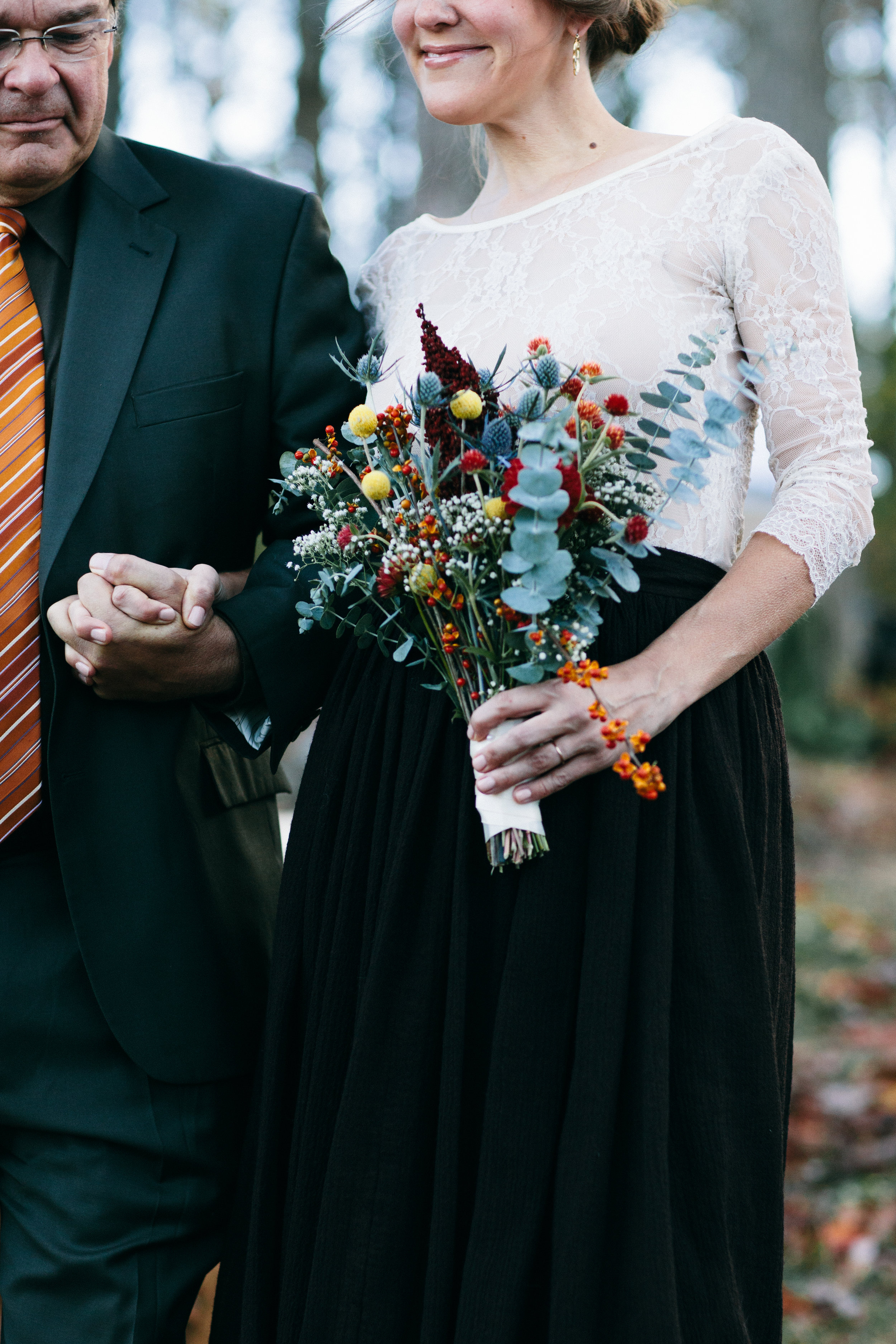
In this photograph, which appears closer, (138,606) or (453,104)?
(138,606)

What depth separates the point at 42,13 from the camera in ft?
5.60

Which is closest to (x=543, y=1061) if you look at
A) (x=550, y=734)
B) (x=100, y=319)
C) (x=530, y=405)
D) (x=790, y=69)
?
(x=550, y=734)

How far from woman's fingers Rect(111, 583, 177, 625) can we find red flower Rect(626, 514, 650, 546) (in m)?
0.66

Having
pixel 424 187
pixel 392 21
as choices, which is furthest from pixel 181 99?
pixel 392 21

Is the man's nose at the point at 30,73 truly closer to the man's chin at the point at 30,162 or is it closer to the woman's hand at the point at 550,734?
the man's chin at the point at 30,162

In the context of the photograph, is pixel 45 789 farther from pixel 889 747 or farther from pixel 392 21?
pixel 889 747

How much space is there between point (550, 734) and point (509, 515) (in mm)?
295

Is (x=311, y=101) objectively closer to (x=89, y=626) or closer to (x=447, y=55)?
(x=447, y=55)

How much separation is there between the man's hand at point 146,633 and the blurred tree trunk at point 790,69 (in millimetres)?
6958

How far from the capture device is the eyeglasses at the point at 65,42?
1717mm

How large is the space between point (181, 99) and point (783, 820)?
812 cm

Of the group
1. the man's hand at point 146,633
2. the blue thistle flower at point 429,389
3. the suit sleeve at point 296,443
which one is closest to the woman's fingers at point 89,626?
the man's hand at point 146,633

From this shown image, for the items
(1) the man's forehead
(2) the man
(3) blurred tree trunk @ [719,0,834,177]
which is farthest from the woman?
(3) blurred tree trunk @ [719,0,834,177]

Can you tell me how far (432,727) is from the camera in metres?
1.68
